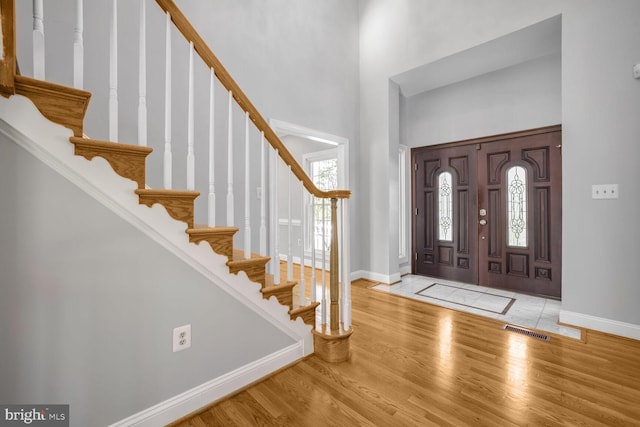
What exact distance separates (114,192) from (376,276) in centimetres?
355

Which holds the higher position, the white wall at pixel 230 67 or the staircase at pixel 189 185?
the white wall at pixel 230 67

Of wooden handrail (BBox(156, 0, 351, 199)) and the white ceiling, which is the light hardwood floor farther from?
the white ceiling

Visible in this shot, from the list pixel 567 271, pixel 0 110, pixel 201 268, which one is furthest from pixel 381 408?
pixel 567 271

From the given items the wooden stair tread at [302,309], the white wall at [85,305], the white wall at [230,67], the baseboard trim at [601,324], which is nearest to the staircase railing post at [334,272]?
the wooden stair tread at [302,309]

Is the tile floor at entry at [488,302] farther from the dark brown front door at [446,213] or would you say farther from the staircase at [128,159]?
the staircase at [128,159]

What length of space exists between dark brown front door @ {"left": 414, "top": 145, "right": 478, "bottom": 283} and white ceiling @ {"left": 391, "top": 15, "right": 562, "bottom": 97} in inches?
39.7

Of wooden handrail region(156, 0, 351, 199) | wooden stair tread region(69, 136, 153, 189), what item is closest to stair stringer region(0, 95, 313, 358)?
wooden stair tread region(69, 136, 153, 189)

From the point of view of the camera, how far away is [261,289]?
177cm

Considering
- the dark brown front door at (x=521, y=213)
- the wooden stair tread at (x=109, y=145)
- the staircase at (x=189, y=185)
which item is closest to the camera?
the staircase at (x=189, y=185)

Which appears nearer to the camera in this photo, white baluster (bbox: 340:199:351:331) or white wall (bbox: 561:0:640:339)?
white baluster (bbox: 340:199:351:331)

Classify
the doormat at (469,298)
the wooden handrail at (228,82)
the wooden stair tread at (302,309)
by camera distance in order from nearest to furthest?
the wooden handrail at (228,82) < the wooden stair tread at (302,309) < the doormat at (469,298)

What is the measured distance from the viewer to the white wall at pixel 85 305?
3.56 ft

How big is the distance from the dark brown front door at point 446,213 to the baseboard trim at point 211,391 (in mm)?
3037

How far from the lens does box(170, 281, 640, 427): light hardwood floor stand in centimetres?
150
